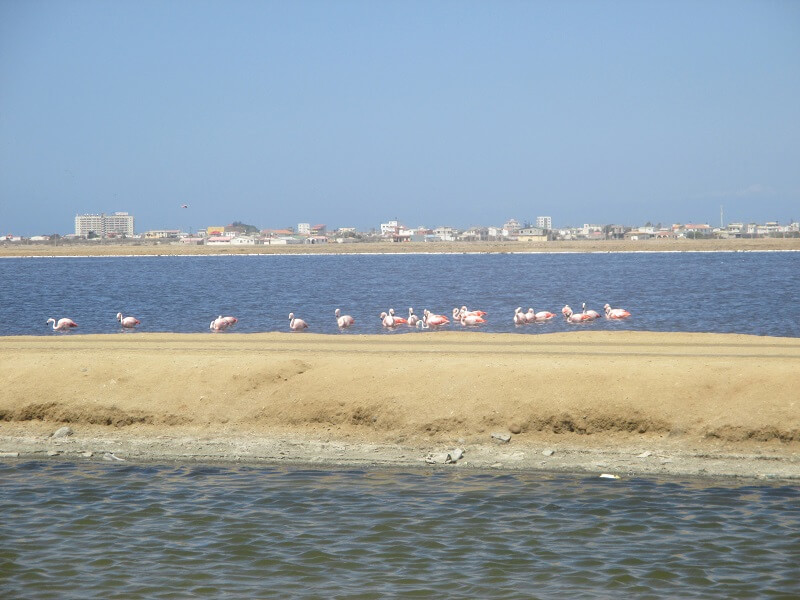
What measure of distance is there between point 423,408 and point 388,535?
4.10 meters

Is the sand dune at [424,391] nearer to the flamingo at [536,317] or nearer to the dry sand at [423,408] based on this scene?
the dry sand at [423,408]

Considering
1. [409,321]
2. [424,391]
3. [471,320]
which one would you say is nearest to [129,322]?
[409,321]

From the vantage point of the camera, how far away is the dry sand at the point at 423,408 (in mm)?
14578

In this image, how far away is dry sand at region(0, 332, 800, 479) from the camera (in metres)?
14.6

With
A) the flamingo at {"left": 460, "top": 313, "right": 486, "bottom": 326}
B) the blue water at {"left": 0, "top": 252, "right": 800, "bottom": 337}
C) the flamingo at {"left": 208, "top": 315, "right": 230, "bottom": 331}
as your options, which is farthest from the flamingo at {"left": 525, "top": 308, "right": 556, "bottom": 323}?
the flamingo at {"left": 208, "top": 315, "right": 230, "bottom": 331}

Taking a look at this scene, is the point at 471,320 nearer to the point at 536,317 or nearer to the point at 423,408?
the point at 536,317

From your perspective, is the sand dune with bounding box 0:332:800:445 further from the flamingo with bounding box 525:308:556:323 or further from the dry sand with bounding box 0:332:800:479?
the flamingo with bounding box 525:308:556:323

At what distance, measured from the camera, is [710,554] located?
441 inches

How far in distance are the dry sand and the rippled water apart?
691 mm

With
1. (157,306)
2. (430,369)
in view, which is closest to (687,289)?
(157,306)

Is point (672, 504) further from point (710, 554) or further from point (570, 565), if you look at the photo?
point (570, 565)

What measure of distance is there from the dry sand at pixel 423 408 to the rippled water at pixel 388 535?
69 cm

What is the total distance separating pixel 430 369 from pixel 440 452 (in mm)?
2466

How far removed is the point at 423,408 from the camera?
52.2 ft
